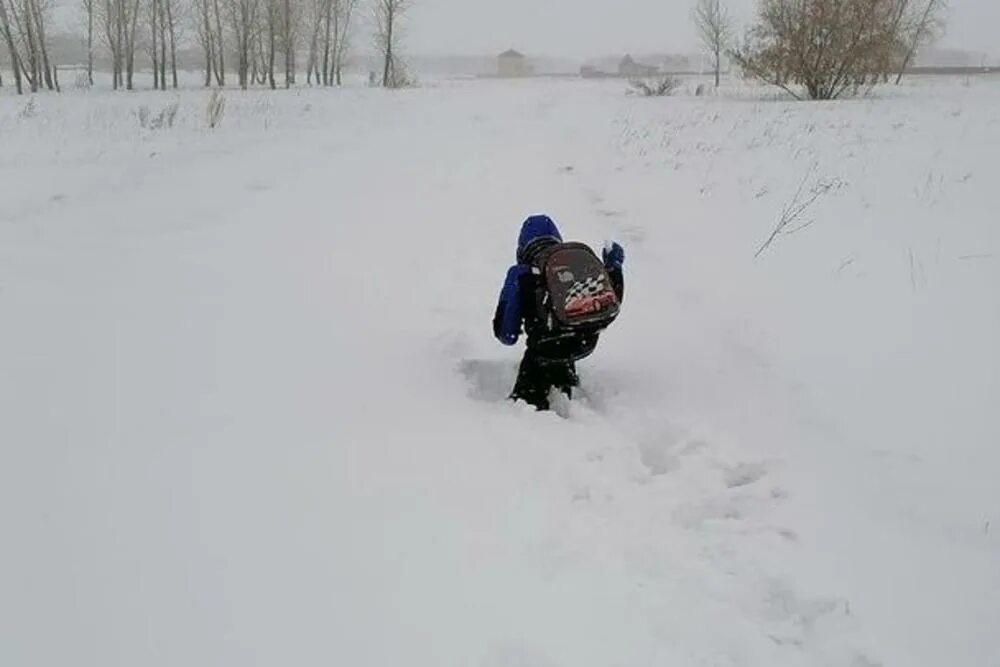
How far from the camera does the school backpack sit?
3549 millimetres

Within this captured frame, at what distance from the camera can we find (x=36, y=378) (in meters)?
3.96

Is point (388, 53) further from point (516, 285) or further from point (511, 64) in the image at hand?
point (511, 64)

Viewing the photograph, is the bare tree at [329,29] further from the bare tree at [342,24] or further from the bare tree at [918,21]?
the bare tree at [918,21]

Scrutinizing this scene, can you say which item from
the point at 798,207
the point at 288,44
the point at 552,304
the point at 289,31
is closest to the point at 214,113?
the point at 798,207

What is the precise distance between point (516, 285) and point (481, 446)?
0.89 meters

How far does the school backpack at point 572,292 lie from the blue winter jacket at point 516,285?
10 cm

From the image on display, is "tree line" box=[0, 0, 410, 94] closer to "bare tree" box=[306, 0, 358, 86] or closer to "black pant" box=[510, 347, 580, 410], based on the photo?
"bare tree" box=[306, 0, 358, 86]

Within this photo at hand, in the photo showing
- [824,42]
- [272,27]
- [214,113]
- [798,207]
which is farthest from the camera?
[272,27]

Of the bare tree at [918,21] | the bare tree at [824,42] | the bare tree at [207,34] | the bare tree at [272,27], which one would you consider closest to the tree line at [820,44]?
the bare tree at [824,42]

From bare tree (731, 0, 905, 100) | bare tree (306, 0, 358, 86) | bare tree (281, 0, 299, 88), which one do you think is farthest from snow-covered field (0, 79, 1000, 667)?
bare tree (306, 0, 358, 86)

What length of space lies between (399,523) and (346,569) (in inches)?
13.5

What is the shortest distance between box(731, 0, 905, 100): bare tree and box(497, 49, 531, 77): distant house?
8060 cm

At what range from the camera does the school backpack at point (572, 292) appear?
Answer: 3549 millimetres

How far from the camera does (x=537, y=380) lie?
4.01 meters
